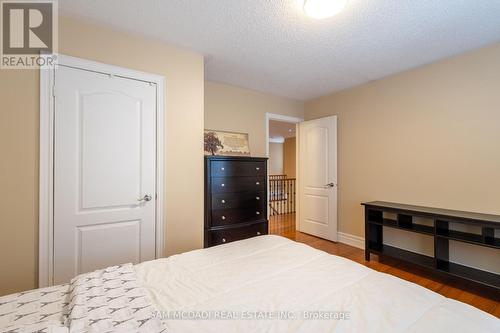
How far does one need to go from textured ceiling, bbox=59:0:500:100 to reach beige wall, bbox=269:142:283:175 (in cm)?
717

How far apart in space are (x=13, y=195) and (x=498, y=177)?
4334mm

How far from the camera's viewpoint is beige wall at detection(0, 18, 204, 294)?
5.62 ft

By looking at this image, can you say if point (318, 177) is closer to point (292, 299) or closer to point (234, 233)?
point (234, 233)

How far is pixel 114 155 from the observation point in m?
2.11

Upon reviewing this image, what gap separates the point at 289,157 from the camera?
32.7 ft

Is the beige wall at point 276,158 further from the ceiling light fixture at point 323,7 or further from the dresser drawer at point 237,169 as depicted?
the ceiling light fixture at point 323,7

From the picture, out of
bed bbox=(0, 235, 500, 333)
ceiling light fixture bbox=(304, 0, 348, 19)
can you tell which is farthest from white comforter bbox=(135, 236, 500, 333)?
ceiling light fixture bbox=(304, 0, 348, 19)

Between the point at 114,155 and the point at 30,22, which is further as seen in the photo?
the point at 114,155

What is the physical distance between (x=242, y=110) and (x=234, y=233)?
1.95m

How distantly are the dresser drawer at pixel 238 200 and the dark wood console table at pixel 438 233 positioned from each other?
1.45 metres

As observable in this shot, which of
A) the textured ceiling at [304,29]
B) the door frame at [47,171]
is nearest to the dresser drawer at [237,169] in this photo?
the textured ceiling at [304,29]

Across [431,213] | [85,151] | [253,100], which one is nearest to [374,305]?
[431,213]

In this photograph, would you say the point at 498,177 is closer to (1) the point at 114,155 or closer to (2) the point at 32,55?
(1) the point at 114,155

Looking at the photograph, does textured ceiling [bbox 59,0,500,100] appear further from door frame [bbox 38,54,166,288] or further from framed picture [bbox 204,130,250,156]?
framed picture [bbox 204,130,250,156]
